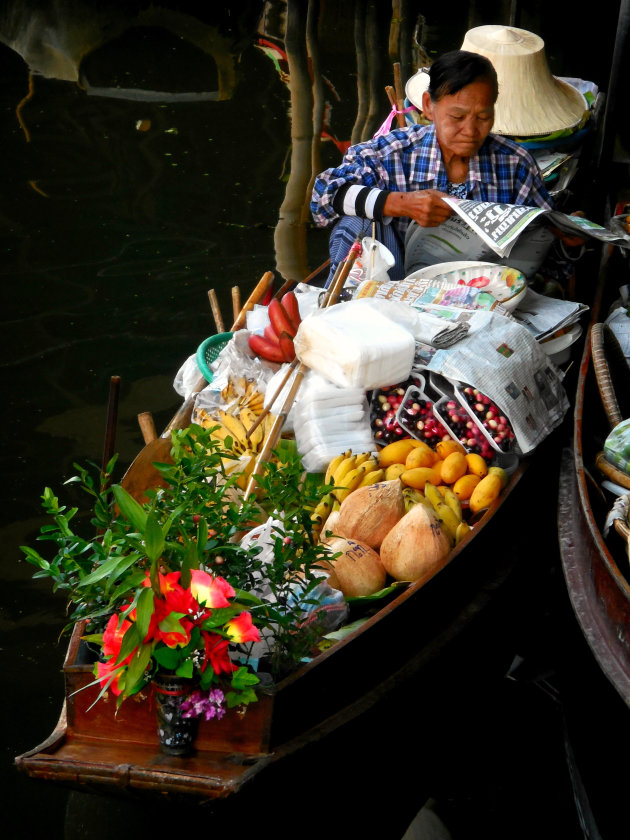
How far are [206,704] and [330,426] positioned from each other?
1.31 metres

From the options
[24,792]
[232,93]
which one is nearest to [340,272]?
[24,792]

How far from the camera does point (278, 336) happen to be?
3.63 metres

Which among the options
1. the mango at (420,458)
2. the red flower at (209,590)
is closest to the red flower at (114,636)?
the red flower at (209,590)

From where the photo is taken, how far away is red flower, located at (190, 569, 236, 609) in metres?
2.00

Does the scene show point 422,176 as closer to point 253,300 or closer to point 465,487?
point 253,300

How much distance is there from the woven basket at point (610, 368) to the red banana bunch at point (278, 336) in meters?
1.08

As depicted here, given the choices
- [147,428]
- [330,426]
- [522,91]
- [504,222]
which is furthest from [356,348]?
[522,91]

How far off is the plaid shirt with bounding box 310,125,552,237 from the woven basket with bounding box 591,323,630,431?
30.7 inches

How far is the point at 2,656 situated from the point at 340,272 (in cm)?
189

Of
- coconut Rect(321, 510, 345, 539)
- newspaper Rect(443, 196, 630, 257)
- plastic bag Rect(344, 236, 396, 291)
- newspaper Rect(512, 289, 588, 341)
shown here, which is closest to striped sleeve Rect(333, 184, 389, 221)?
plastic bag Rect(344, 236, 396, 291)

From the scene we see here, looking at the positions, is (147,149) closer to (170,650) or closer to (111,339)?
(111,339)

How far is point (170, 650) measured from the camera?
2010 mm

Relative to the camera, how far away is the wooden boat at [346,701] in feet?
7.28

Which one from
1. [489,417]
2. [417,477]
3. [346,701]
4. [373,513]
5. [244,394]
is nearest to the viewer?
[346,701]
